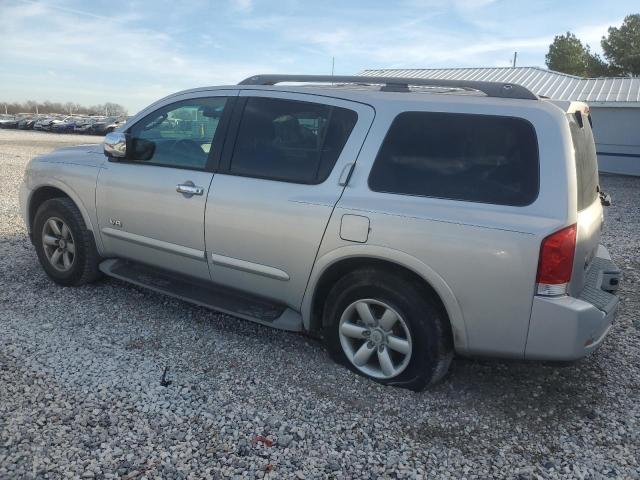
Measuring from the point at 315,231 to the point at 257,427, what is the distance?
119cm

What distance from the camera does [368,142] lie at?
3139mm

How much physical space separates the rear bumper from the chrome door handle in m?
2.31

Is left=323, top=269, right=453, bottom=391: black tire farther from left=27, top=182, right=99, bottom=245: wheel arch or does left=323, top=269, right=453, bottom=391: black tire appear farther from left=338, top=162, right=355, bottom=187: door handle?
left=27, top=182, right=99, bottom=245: wheel arch

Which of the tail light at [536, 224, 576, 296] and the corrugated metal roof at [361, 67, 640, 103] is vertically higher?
the corrugated metal roof at [361, 67, 640, 103]

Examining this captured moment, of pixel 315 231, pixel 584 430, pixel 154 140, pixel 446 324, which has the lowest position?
pixel 584 430

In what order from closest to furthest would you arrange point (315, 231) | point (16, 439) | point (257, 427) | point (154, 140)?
point (16, 439)
point (257, 427)
point (315, 231)
point (154, 140)

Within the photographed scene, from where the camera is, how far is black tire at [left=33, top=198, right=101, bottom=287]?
4.38m

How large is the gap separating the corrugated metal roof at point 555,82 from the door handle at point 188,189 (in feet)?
54.2

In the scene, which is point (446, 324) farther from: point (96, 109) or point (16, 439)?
point (96, 109)

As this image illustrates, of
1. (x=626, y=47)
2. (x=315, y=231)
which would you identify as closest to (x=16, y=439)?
(x=315, y=231)

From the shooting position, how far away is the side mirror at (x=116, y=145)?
4121 mm

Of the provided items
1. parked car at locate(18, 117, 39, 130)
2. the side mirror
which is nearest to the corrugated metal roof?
the side mirror

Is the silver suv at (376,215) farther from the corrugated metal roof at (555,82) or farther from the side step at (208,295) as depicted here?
the corrugated metal roof at (555,82)

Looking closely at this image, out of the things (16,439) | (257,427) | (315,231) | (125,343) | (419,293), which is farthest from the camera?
(125,343)
